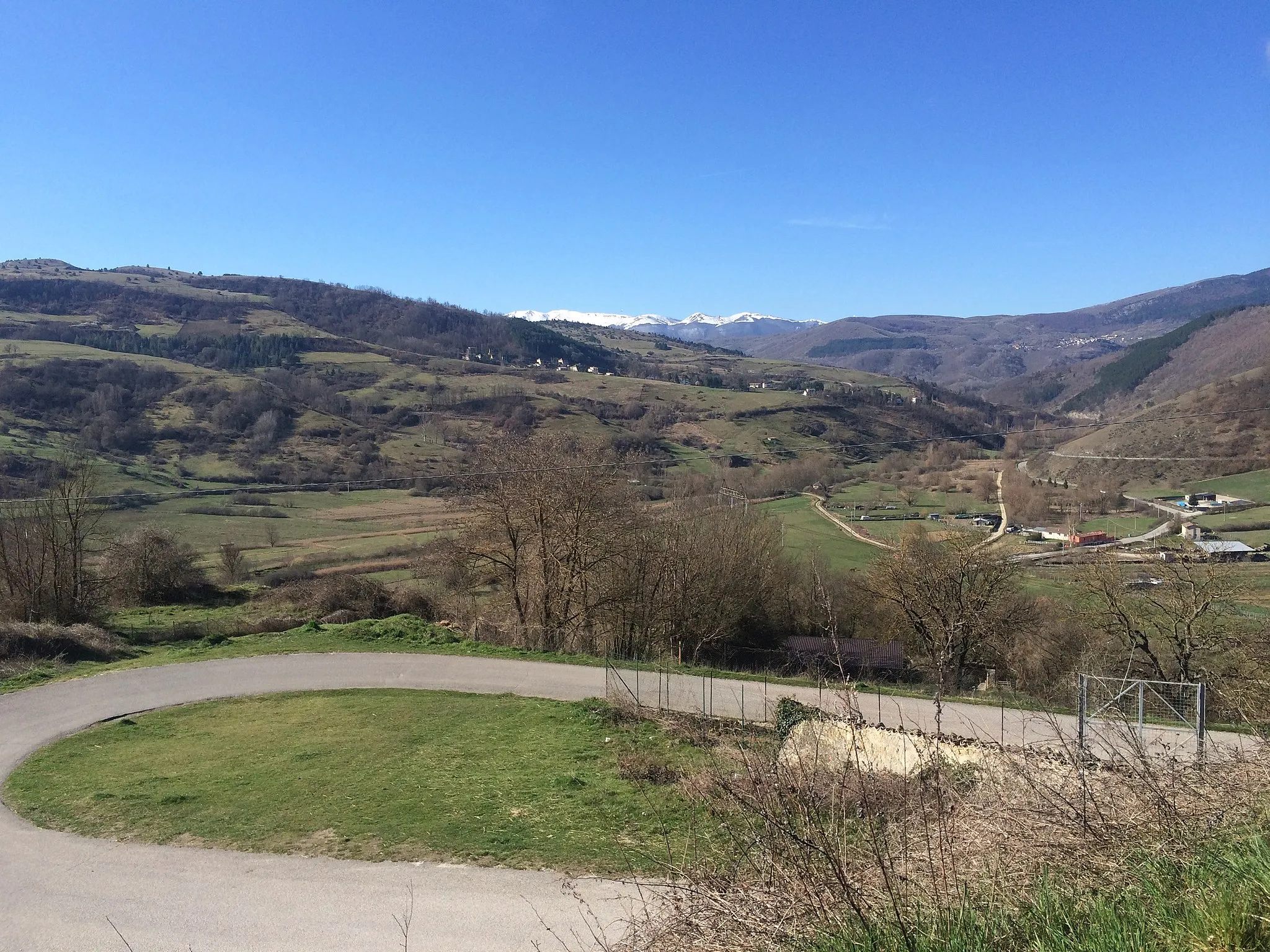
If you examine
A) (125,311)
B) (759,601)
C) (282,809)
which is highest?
(125,311)

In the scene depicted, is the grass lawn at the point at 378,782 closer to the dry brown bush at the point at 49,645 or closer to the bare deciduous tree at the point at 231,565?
the dry brown bush at the point at 49,645

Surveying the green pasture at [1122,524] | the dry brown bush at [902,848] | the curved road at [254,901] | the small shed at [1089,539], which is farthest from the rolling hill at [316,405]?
the dry brown bush at [902,848]

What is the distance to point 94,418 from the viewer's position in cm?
9656

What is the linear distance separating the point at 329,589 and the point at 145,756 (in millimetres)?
14857

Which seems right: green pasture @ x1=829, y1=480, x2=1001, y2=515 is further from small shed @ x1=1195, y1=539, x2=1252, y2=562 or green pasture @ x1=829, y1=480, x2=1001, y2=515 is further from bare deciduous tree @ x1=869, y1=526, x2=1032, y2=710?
bare deciduous tree @ x1=869, y1=526, x2=1032, y2=710

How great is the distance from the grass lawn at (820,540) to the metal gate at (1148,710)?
15143 mm

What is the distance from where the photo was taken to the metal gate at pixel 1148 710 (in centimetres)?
932

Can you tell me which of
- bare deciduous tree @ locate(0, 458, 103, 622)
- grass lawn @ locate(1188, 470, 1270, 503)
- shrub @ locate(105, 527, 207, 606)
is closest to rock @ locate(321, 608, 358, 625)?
bare deciduous tree @ locate(0, 458, 103, 622)

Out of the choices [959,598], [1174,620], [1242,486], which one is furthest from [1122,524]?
[1174,620]

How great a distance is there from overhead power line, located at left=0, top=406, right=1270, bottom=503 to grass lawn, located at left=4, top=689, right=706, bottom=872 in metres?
9.21

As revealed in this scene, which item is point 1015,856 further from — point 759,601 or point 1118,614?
point 759,601

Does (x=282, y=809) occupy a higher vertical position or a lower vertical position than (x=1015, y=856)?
lower

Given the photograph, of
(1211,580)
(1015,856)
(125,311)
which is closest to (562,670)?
(1015,856)

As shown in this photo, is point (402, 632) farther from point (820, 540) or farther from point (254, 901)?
point (820, 540)
